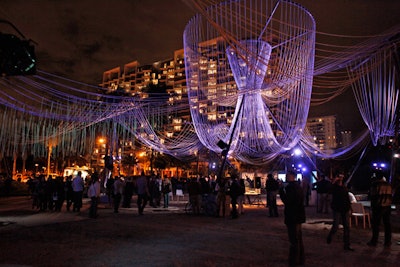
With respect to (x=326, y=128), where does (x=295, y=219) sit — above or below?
below

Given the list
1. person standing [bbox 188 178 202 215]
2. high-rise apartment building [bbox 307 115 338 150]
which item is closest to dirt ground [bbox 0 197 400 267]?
person standing [bbox 188 178 202 215]

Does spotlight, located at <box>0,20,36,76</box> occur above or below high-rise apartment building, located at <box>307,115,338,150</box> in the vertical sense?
below

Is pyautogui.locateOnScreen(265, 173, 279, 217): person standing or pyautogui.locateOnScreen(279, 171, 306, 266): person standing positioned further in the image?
pyautogui.locateOnScreen(265, 173, 279, 217): person standing

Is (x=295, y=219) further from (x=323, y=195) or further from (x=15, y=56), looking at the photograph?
(x=323, y=195)

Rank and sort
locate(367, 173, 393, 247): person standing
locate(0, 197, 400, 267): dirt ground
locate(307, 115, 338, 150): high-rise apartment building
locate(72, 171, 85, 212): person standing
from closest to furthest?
locate(0, 197, 400, 267): dirt ground, locate(367, 173, 393, 247): person standing, locate(72, 171, 85, 212): person standing, locate(307, 115, 338, 150): high-rise apartment building

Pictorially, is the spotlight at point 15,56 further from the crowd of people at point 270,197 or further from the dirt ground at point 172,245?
the crowd of people at point 270,197

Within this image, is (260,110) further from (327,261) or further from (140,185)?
(327,261)

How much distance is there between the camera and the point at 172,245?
7430 mm

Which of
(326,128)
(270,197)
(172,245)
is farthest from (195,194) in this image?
(326,128)

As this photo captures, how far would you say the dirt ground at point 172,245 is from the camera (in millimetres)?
6043

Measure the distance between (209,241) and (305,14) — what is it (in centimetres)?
915

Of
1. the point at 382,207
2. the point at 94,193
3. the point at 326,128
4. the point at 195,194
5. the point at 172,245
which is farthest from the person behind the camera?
the point at 326,128

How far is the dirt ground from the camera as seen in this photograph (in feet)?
19.8

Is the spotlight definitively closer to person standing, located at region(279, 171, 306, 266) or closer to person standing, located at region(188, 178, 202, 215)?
person standing, located at region(279, 171, 306, 266)
